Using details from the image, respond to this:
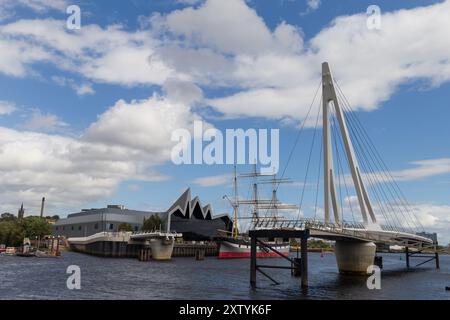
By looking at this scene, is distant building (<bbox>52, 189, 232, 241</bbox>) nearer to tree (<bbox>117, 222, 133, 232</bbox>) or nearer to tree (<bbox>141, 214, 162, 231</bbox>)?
tree (<bbox>141, 214, 162, 231</bbox>)

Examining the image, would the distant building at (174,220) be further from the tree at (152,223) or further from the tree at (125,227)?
the tree at (125,227)

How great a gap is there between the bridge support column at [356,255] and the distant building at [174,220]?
8955 centimetres

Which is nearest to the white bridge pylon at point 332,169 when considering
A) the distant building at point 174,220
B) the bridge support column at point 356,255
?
the bridge support column at point 356,255

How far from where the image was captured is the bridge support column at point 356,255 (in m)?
57.6

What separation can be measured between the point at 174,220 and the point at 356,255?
9345 cm

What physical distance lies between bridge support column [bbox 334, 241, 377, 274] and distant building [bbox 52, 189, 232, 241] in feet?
294

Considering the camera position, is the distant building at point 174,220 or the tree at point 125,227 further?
the distant building at point 174,220

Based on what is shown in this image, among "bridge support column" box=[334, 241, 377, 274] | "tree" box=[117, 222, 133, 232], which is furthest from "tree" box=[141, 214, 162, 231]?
"bridge support column" box=[334, 241, 377, 274]

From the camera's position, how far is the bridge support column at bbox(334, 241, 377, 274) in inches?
2266

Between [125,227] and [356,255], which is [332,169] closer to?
[356,255]

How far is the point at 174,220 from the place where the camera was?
14450cm
